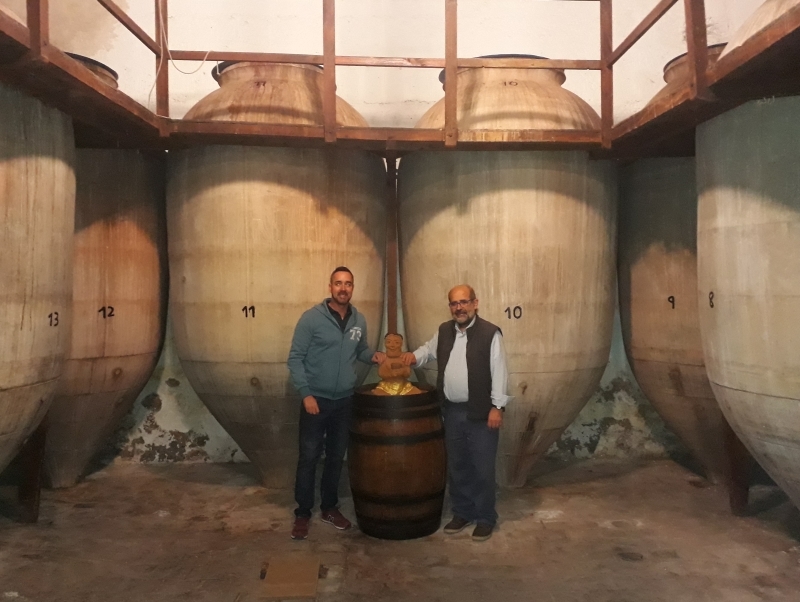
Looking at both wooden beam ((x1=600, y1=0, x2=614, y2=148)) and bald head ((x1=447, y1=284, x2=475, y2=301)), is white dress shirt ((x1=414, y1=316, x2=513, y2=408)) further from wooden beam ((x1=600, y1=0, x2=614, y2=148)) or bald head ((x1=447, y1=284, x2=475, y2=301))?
wooden beam ((x1=600, y1=0, x2=614, y2=148))

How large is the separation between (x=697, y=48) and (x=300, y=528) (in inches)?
125

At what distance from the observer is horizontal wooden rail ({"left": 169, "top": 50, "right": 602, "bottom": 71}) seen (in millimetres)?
3549

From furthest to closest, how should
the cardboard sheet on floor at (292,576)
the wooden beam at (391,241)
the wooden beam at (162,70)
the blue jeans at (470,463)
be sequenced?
the wooden beam at (391,241), the wooden beam at (162,70), the blue jeans at (470,463), the cardboard sheet on floor at (292,576)

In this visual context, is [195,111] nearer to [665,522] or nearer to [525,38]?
[525,38]

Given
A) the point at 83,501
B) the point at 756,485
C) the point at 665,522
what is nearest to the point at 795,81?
the point at 665,522

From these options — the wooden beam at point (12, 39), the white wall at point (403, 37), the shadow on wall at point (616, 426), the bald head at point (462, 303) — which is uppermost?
the white wall at point (403, 37)

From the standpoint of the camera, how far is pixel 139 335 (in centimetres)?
428

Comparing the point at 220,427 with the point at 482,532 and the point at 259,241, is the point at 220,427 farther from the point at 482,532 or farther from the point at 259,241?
the point at 482,532

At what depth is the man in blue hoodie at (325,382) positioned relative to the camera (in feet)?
11.2

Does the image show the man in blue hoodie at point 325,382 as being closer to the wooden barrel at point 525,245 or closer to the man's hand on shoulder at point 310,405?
the man's hand on shoulder at point 310,405

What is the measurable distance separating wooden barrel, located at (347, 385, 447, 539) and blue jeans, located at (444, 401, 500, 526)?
6.7 inches

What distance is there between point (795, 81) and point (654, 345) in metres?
2.03

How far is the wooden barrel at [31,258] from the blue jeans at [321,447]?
1.36m

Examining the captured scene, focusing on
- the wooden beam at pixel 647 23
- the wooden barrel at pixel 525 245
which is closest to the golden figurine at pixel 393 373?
the wooden barrel at pixel 525 245
